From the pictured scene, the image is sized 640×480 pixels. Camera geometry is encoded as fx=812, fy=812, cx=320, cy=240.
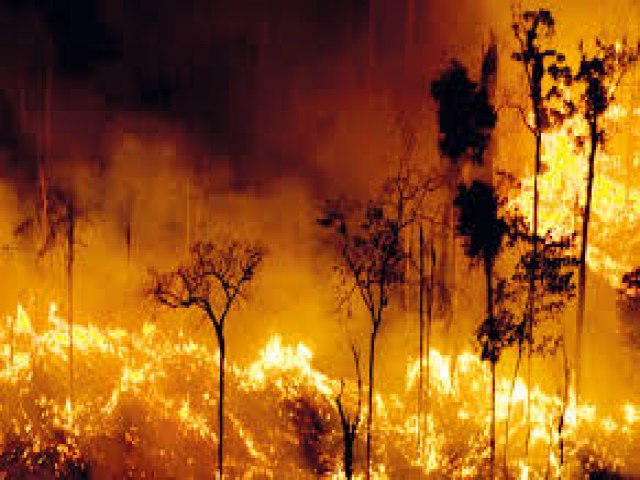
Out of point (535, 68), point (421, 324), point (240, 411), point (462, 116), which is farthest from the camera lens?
point (421, 324)

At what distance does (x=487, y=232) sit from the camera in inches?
1025

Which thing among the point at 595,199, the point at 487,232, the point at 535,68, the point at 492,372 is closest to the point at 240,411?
the point at 492,372

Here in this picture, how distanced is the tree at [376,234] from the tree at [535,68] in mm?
4265

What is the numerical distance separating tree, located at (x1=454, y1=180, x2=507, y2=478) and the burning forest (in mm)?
84

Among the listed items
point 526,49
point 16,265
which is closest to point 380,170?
point 526,49

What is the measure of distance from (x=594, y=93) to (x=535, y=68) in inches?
77.8

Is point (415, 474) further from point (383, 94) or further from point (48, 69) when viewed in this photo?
point (48, 69)

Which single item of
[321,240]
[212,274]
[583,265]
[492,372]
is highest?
[321,240]

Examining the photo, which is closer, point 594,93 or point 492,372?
point 594,93

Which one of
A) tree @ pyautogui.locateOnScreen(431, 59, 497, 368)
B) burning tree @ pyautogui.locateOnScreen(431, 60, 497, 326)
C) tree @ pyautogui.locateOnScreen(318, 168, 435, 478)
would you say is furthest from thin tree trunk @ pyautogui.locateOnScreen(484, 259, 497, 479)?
burning tree @ pyautogui.locateOnScreen(431, 60, 497, 326)

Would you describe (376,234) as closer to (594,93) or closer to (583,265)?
(583,265)

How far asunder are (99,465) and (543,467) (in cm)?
1414

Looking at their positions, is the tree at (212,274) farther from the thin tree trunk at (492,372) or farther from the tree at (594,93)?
the tree at (594,93)

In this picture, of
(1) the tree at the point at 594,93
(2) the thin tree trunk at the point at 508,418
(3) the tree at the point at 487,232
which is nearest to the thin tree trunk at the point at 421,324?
(3) the tree at the point at 487,232
